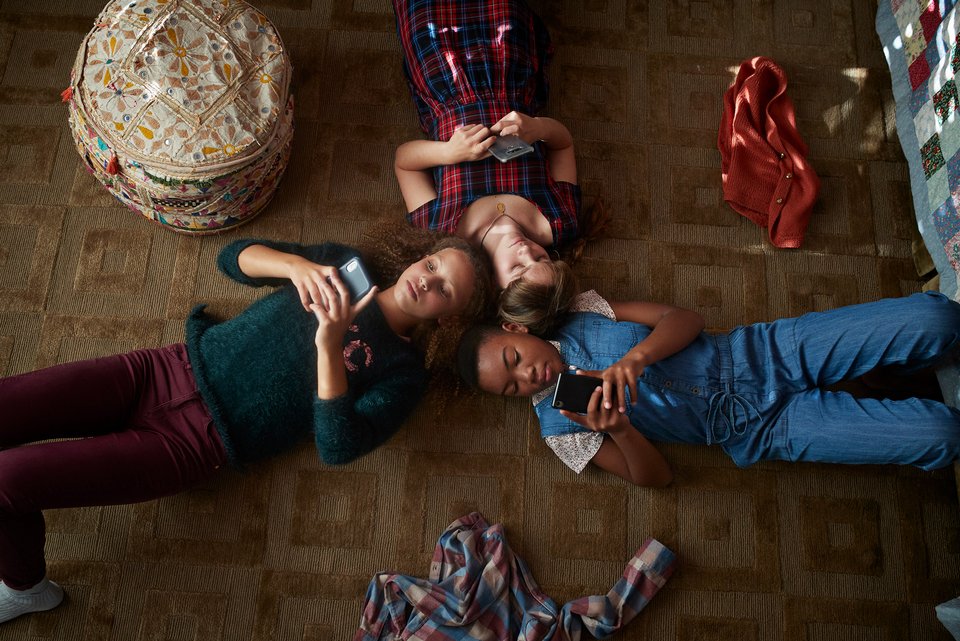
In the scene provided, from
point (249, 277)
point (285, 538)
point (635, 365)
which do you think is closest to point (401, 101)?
point (249, 277)

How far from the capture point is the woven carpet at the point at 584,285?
150cm

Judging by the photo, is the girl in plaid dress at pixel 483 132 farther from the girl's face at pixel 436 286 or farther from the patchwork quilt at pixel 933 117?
the patchwork quilt at pixel 933 117

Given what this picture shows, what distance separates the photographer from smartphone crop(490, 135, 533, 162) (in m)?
1.56

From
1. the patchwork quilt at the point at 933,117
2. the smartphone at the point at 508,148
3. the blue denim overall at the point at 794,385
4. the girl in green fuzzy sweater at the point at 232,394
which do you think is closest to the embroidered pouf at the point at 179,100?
the girl in green fuzzy sweater at the point at 232,394

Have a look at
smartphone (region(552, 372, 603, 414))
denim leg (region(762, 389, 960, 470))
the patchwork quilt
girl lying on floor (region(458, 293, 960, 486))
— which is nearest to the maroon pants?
girl lying on floor (region(458, 293, 960, 486))

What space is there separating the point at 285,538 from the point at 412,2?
1212mm

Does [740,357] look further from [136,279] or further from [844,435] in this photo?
[136,279]

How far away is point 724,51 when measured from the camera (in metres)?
1.89

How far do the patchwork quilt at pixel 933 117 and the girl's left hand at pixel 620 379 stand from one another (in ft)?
2.12

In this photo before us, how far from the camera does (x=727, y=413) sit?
1.48m

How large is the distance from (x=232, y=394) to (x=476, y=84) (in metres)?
0.87

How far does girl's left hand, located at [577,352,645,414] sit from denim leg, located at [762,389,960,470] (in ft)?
1.04

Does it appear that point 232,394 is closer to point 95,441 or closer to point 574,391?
point 95,441

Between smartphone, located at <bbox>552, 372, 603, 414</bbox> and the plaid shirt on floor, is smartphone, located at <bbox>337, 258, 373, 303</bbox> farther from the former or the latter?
the plaid shirt on floor
